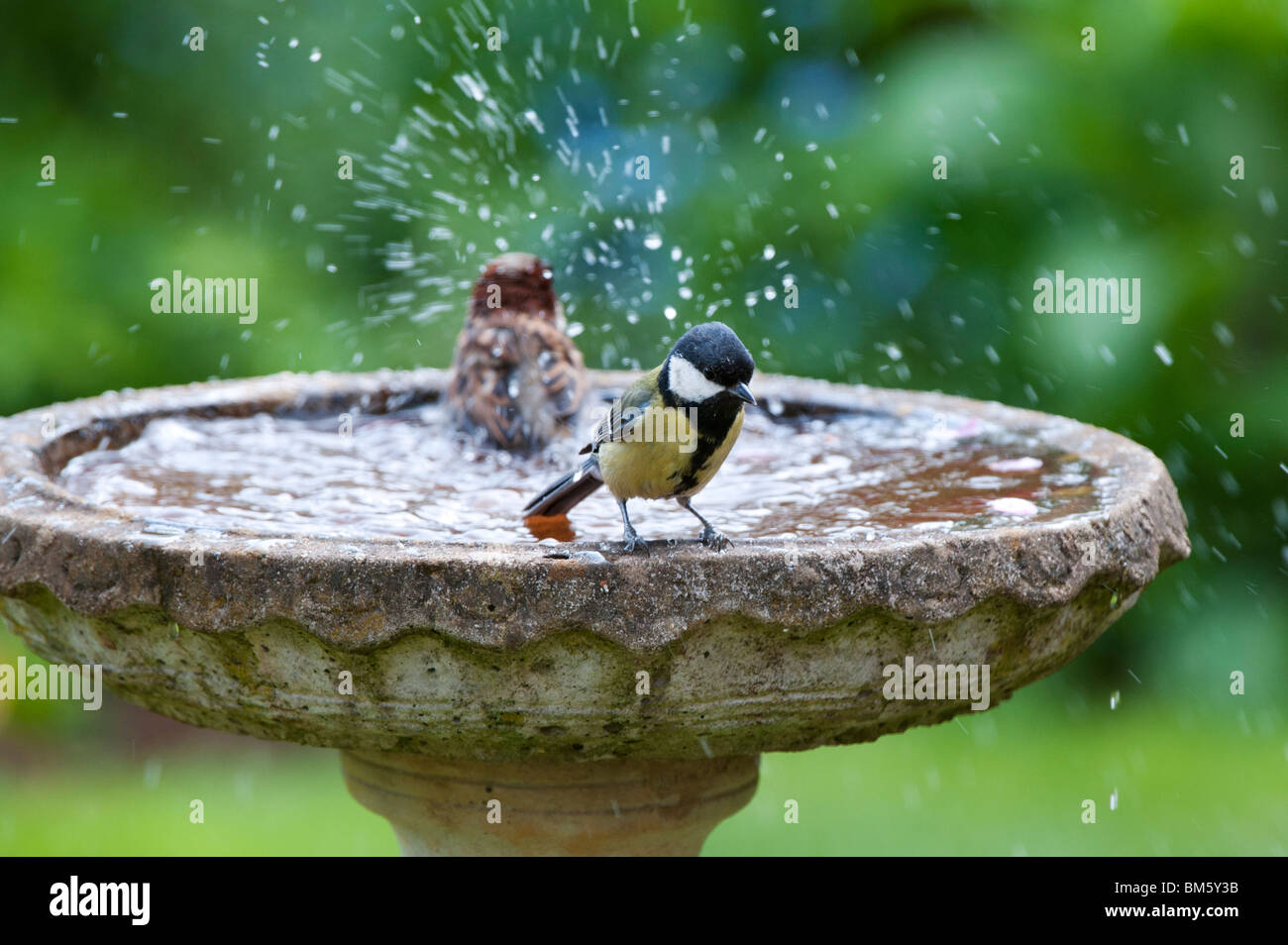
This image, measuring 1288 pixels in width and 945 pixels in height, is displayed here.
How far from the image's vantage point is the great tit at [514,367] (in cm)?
352

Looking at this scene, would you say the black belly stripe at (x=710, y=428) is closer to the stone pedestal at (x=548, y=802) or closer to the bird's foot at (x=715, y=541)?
the bird's foot at (x=715, y=541)

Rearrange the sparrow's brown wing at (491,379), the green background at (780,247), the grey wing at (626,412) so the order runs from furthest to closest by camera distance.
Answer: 1. the green background at (780,247)
2. the sparrow's brown wing at (491,379)
3. the grey wing at (626,412)

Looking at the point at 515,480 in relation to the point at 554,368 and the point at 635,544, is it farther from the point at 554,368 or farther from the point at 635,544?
the point at 635,544

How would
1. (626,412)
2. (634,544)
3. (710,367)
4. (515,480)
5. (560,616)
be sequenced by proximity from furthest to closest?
1. (515,480)
2. (626,412)
3. (710,367)
4. (634,544)
5. (560,616)

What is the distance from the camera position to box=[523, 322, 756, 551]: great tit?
7.59 feet

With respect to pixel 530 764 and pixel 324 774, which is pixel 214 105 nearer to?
pixel 324 774

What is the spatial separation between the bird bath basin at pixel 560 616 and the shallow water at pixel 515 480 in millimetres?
17

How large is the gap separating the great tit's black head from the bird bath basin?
0.25 meters

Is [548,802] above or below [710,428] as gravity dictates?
below

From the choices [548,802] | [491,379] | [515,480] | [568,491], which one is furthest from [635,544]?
[491,379]

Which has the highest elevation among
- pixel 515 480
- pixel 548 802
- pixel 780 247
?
pixel 780 247

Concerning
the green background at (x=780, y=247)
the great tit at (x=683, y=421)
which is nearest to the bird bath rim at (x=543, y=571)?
the great tit at (x=683, y=421)

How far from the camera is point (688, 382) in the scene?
235 centimetres

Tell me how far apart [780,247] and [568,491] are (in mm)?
3610
